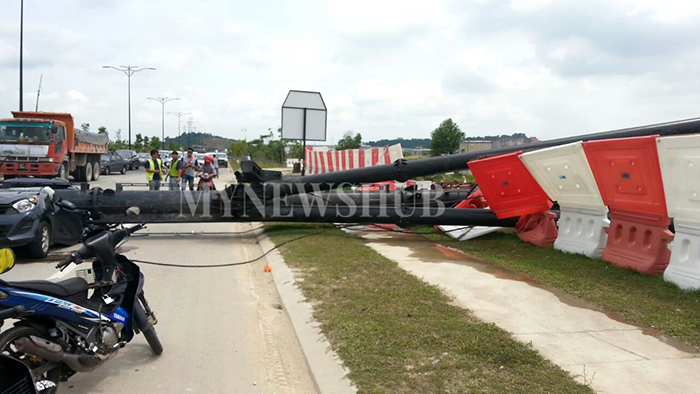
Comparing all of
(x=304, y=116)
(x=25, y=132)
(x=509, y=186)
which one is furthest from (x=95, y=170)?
(x=509, y=186)

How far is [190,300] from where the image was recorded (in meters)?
7.05

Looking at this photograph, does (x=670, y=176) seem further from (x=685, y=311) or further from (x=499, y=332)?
(x=499, y=332)

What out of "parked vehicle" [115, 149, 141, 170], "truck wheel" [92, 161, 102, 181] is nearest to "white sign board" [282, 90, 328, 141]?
"truck wheel" [92, 161, 102, 181]

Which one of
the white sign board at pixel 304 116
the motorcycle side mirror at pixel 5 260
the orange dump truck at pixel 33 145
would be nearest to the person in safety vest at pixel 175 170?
the white sign board at pixel 304 116

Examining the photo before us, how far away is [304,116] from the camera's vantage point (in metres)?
14.5

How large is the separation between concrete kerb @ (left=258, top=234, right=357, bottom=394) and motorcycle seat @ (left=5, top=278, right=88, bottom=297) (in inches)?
78.0

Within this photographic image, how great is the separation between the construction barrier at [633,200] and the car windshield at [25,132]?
2372 cm

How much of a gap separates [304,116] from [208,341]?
9594 mm

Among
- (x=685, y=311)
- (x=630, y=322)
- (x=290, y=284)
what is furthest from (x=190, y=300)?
(x=685, y=311)

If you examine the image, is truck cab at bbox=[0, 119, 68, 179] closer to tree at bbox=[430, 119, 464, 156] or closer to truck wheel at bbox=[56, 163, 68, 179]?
truck wheel at bbox=[56, 163, 68, 179]

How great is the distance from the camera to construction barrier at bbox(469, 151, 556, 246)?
31.6ft

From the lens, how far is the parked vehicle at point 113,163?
39.3 metres

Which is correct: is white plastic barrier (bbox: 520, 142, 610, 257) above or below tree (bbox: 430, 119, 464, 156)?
below

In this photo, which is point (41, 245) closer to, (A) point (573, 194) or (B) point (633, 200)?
(A) point (573, 194)
